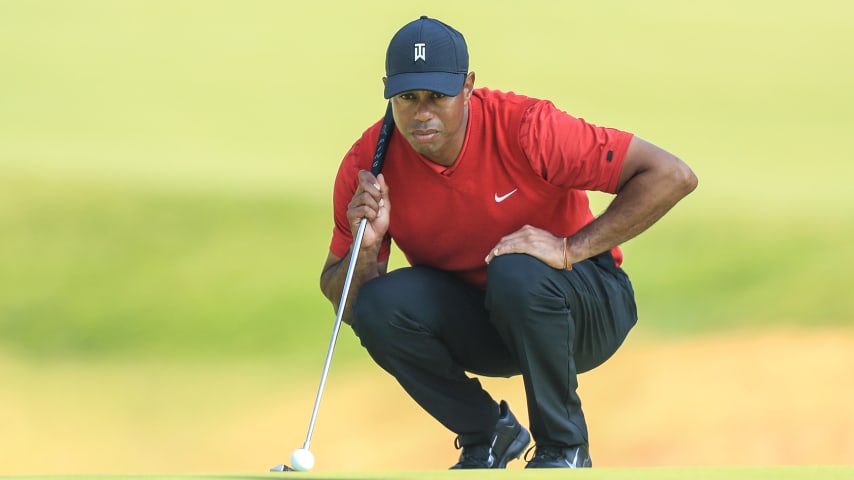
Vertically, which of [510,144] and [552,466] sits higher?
[510,144]

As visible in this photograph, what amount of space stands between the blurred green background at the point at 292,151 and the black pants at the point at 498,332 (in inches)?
121

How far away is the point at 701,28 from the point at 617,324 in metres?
5.27

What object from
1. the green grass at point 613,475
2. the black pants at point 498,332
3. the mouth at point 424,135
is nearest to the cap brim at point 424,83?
the mouth at point 424,135

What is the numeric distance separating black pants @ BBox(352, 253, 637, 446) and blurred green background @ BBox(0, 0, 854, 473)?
3084 mm

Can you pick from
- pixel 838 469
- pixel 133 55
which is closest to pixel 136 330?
pixel 133 55

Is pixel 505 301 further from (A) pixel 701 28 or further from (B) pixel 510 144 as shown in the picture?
(A) pixel 701 28

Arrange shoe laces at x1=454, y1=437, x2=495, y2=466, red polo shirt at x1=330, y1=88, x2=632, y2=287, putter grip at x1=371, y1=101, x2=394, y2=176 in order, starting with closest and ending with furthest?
red polo shirt at x1=330, y1=88, x2=632, y2=287, putter grip at x1=371, y1=101, x2=394, y2=176, shoe laces at x1=454, y1=437, x2=495, y2=466

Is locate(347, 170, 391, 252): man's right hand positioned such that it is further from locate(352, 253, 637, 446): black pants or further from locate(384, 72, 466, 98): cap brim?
locate(384, 72, 466, 98): cap brim

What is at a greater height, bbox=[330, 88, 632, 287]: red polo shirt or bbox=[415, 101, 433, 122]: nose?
bbox=[415, 101, 433, 122]: nose

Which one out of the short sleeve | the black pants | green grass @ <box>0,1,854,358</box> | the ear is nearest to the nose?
the ear

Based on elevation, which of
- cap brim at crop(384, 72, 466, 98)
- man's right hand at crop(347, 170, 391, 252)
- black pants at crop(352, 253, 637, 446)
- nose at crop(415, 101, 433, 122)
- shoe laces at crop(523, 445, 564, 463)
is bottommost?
shoe laces at crop(523, 445, 564, 463)

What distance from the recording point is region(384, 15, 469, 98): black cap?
325 cm

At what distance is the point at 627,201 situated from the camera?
335 centimetres

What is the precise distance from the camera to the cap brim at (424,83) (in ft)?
10.6
